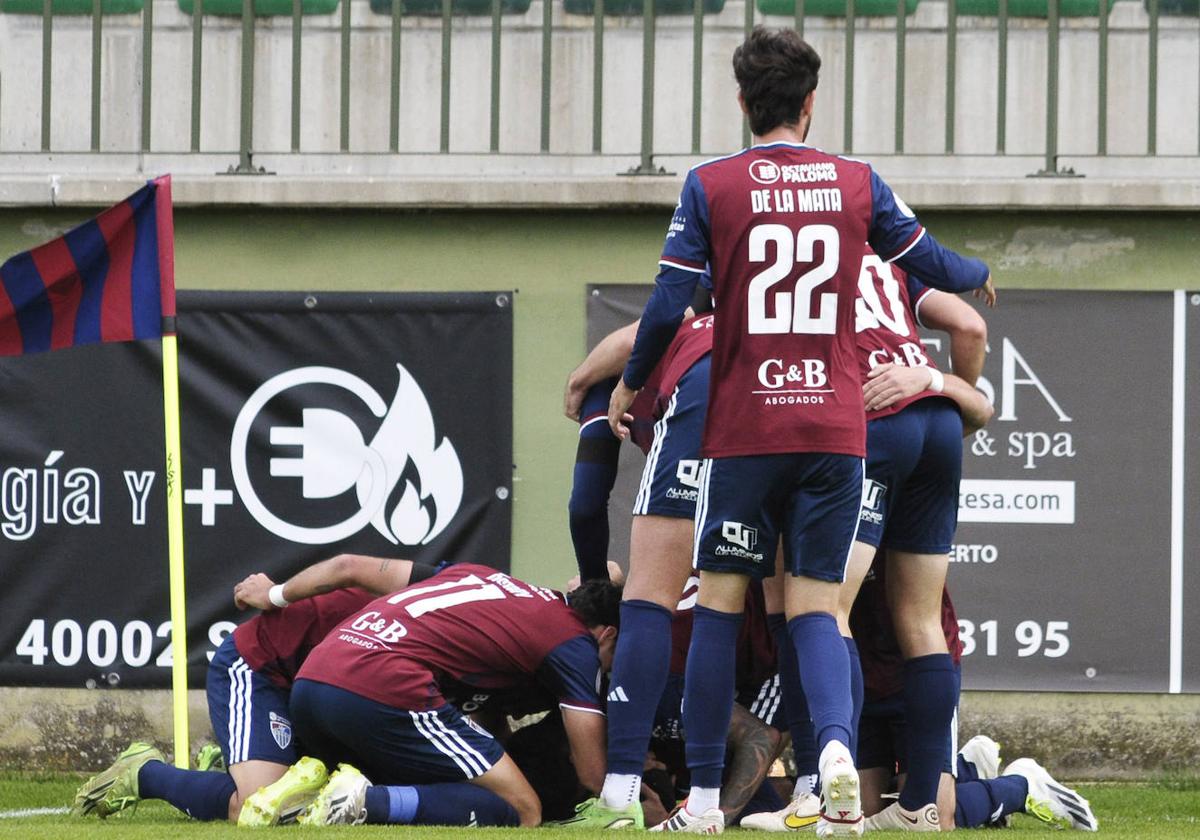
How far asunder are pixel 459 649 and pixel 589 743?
503 millimetres

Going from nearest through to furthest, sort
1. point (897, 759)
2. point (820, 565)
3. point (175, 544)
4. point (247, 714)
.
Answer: point (820, 565)
point (897, 759)
point (247, 714)
point (175, 544)

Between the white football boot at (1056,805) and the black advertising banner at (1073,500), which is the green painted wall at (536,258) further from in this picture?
the white football boot at (1056,805)

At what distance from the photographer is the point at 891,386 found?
5.21 m

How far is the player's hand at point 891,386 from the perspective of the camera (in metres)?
5.20

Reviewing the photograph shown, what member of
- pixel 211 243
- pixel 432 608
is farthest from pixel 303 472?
pixel 432 608

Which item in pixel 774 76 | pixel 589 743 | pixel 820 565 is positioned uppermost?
pixel 774 76

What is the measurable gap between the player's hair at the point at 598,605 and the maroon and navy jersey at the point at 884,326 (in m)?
1.06

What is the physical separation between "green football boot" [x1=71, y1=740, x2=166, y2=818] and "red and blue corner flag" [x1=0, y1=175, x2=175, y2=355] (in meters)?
1.75

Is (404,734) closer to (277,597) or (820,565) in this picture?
(277,597)

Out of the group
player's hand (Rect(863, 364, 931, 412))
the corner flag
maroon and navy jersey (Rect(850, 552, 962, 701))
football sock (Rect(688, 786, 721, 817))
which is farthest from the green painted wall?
football sock (Rect(688, 786, 721, 817))

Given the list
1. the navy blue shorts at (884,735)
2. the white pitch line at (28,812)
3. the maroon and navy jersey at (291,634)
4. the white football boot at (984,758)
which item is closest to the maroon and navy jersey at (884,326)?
the navy blue shorts at (884,735)

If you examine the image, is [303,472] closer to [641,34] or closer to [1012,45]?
[641,34]

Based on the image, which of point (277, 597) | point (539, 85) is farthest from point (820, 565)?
point (539, 85)

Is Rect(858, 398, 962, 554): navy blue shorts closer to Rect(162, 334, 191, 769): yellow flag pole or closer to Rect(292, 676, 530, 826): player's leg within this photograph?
Rect(292, 676, 530, 826): player's leg
